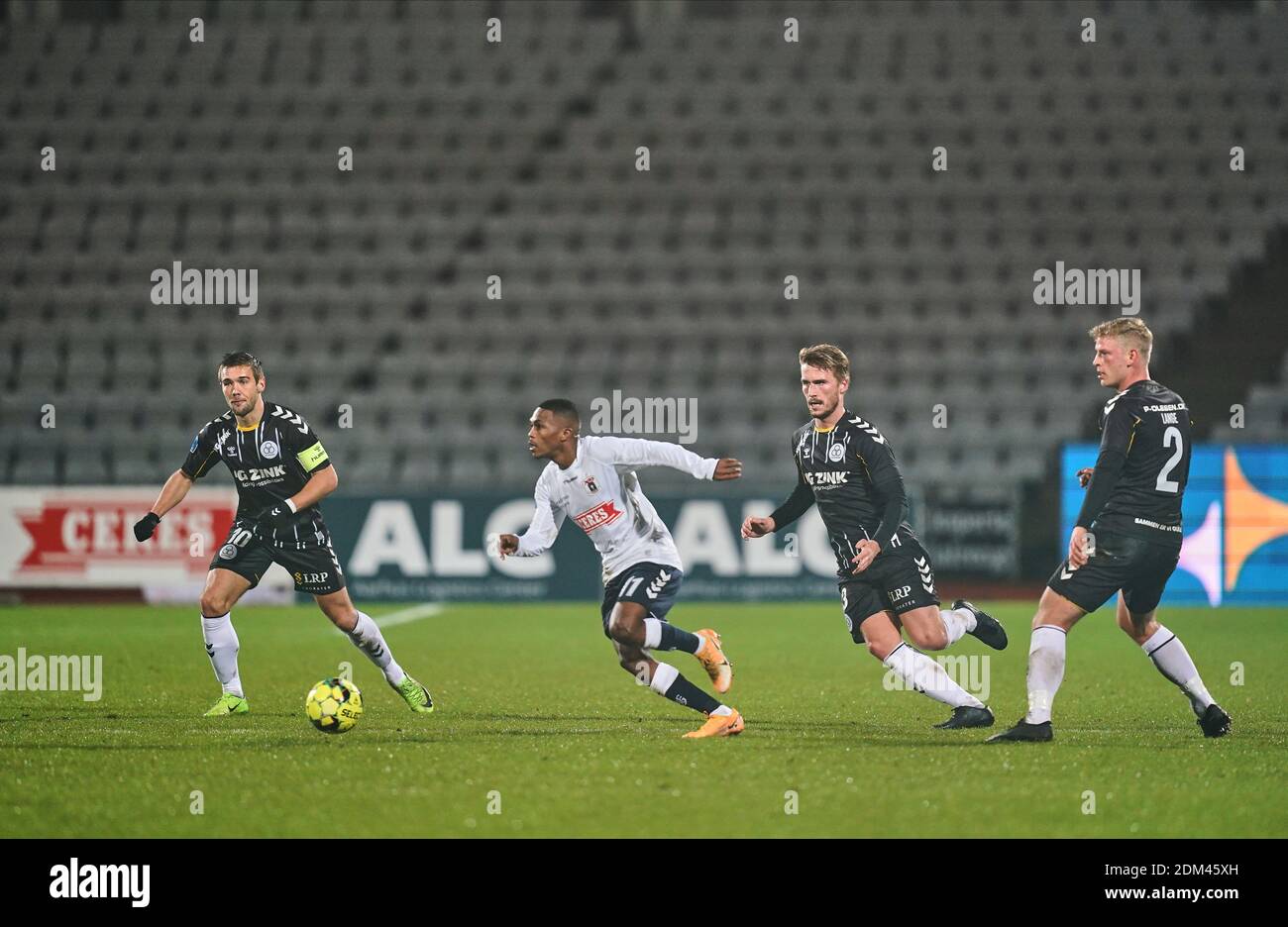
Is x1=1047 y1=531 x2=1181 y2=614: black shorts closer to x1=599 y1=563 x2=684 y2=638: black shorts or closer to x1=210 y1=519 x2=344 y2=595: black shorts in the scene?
x1=599 y1=563 x2=684 y2=638: black shorts

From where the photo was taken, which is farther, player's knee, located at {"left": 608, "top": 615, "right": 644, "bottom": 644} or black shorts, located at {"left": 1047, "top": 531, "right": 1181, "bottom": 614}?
player's knee, located at {"left": 608, "top": 615, "right": 644, "bottom": 644}

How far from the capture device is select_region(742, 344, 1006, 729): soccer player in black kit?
314 inches

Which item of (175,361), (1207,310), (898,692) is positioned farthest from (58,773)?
(1207,310)

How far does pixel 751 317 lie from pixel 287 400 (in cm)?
683

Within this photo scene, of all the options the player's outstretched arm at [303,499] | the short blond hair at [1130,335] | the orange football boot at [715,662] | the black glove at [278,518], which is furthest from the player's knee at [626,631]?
the short blond hair at [1130,335]

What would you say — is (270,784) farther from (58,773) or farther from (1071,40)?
(1071,40)

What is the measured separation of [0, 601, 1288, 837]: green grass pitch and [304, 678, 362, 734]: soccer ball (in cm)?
11

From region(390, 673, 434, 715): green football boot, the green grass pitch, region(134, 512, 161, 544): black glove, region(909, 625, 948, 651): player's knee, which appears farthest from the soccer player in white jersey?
region(134, 512, 161, 544): black glove

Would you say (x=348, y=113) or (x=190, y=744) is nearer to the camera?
(x=190, y=744)

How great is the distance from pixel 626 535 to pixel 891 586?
1.44 metres

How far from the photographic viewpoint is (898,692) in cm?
1002

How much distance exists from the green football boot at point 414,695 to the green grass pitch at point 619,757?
8 centimetres

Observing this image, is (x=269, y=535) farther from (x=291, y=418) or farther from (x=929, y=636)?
(x=929, y=636)

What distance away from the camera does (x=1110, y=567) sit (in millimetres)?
7496
